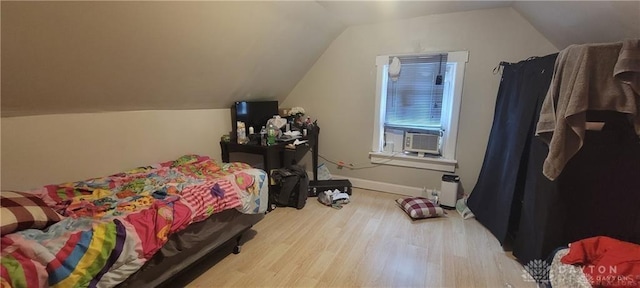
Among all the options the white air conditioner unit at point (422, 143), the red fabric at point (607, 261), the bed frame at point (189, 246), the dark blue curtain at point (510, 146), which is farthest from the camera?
the white air conditioner unit at point (422, 143)

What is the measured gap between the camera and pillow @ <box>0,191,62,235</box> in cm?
110

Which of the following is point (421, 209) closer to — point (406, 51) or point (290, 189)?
point (290, 189)

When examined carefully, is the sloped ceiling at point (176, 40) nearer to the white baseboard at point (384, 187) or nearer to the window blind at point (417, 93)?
the window blind at point (417, 93)

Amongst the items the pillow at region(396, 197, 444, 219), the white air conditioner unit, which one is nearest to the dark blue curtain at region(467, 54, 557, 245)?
the pillow at region(396, 197, 444, 219)

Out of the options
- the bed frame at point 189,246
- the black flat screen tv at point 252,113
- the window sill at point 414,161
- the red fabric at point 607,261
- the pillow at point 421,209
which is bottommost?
the pillow at point 421,209

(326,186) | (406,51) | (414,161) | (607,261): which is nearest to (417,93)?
(406,51)

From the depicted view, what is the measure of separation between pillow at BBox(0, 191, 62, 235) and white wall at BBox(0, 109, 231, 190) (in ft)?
1.48

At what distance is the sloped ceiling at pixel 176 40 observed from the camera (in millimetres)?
1312

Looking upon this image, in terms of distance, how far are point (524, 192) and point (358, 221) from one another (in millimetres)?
1359

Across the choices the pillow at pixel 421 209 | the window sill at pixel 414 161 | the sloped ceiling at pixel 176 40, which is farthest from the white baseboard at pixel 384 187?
Answer: the sloped ceiling at pixel 176 40

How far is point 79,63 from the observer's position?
1514 mm

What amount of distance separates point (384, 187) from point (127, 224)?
8.80ft

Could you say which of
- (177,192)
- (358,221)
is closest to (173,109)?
(177,192)

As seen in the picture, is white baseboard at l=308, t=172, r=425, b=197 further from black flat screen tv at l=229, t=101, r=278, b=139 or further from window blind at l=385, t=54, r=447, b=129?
black flat screen tv at l=229, t=101, r=278, b=139
